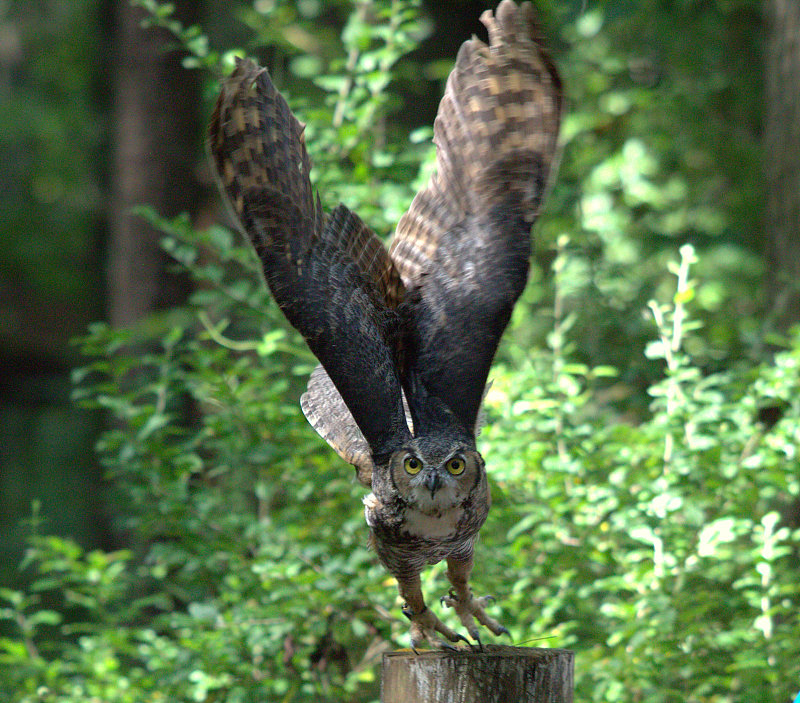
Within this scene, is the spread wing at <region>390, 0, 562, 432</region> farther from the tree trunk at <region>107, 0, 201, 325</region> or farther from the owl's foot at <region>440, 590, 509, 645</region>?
the tree trunk at <region>107, 0, 201, 325</region>

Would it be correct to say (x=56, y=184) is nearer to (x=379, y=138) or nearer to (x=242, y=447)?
(x=379, y=138)

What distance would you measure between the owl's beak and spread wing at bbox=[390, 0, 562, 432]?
32 centimetres

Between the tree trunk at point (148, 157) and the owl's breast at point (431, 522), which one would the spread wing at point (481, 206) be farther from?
the tree trunk at point (148, 157)

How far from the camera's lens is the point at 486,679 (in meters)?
2.29

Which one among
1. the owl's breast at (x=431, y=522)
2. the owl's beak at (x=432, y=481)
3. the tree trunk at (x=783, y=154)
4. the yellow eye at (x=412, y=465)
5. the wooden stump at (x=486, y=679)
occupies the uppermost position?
the tree trunk at (x=783, y=154)

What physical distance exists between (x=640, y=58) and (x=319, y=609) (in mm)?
4896

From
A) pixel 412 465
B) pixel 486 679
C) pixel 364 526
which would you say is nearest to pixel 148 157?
pixel 364 526

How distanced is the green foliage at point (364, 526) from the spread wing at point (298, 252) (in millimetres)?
855

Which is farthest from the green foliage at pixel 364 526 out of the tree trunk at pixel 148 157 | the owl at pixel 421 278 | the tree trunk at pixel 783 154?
the tree trunk at pixel 148 157

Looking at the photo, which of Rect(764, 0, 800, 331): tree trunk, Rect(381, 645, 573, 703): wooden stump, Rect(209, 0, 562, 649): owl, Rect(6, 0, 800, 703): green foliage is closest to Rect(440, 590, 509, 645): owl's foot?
Rect(209, 0, 562, 649): owl

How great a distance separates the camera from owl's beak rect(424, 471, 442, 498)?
2.32 m

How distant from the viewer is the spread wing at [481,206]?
8.95ft

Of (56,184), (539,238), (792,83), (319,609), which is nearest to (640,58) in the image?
(792,83)

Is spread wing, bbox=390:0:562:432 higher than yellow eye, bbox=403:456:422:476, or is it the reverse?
spread wing, bbox=390:0:562:432
